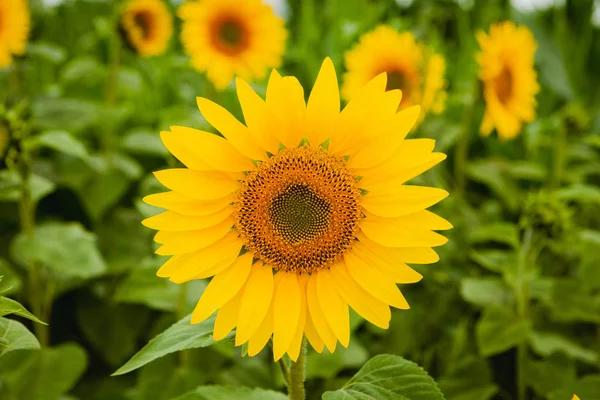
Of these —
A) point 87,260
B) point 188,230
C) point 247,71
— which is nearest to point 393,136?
point 188,230

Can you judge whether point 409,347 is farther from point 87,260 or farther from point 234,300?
point 234,300

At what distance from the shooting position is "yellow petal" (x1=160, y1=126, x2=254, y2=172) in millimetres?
754

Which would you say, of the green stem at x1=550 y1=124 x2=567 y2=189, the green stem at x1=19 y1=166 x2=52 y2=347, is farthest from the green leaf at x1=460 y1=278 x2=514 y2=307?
the green stem at x1=19 y1=166 x2=52 y2=347

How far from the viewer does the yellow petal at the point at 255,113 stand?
76cm

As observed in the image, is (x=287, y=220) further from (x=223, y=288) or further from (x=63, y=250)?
(x=63, y=250)

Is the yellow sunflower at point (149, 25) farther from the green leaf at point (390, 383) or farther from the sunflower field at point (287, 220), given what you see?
the green leaf at point (390, 383)

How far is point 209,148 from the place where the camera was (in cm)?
77

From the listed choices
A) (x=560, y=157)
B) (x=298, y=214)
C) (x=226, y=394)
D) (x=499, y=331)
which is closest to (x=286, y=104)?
(x=298, y=214)

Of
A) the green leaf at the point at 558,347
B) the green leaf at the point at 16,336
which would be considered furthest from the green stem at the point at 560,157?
the green leaf at the point at 16,336

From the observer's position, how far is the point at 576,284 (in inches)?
52.6

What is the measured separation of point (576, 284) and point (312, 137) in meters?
0.75

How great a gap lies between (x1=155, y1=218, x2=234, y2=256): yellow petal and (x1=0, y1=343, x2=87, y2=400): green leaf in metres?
0.60

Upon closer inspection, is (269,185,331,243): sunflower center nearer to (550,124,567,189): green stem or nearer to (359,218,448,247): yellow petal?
(359,218,448,247): yellow petal

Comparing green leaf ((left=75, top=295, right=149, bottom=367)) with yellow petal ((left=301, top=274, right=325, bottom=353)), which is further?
green leaf ((left=75, top=295, right=149, bottom=367))
